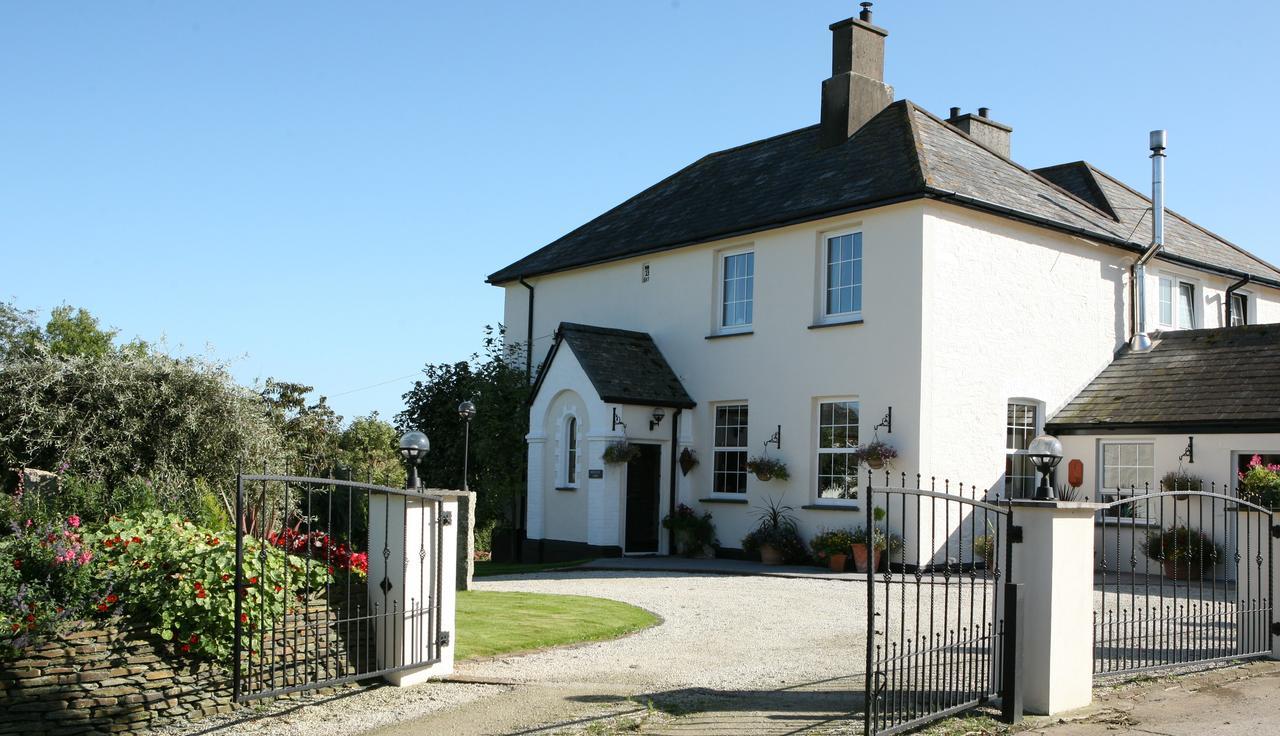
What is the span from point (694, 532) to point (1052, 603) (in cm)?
1333

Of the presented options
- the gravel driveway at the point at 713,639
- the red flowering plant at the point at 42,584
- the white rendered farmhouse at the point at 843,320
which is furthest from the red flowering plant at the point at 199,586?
the white rendered farmhouse at the point at 843,320

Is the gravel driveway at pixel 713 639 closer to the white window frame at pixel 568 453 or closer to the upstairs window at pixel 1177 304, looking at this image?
the white window frame at pixel 568 453

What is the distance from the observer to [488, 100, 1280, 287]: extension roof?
63.2 feet

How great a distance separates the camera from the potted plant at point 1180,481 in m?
18.2

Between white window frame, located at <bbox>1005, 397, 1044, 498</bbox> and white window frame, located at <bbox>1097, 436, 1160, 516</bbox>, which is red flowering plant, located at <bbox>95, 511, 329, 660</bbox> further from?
white window frame, located at <bbox>1097, 436, 1160, 516</bbox>

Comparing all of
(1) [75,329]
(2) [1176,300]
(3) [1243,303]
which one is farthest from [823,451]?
(1) [75,329]

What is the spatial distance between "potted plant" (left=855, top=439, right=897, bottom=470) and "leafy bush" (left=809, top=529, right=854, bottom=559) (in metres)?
1.25

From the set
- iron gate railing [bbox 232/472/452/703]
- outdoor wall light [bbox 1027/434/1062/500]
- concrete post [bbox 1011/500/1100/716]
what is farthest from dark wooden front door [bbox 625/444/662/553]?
concrete post [bbox 1011/500/1100/716]

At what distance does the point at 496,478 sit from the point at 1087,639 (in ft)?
56.4

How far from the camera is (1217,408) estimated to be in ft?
60.3

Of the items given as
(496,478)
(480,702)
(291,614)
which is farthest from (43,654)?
(496,478)

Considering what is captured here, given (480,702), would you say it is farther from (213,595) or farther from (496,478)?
(496,478)

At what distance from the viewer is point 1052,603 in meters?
7.98

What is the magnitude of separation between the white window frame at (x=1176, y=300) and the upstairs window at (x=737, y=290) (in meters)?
8.19
